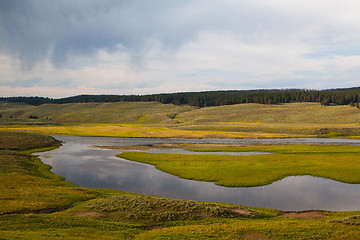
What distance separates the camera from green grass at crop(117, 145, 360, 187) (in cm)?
3900

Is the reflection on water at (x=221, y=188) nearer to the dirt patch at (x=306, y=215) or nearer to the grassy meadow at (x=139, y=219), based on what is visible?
the dirt patch at (x=306, y=215)

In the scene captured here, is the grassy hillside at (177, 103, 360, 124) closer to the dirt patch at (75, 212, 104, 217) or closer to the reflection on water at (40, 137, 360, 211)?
the reflection on water at (40, 137, 360, 211)

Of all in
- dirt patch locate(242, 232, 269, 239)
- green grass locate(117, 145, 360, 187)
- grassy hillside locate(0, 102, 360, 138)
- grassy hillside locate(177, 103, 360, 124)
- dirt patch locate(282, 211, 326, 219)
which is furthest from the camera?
grassy hillside locate(177, 103, 360, 124)

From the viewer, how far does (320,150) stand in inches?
2500

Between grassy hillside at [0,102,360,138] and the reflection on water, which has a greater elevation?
grassy hillside at [0,102,360,138]

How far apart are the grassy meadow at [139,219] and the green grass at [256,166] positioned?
12.3 metres

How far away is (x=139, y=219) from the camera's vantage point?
23.5 metres

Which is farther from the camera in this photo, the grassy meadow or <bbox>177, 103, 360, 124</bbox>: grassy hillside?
<bbox>177, 103, 360, 124</bbox>: grassy hillside

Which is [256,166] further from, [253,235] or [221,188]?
[253,235]

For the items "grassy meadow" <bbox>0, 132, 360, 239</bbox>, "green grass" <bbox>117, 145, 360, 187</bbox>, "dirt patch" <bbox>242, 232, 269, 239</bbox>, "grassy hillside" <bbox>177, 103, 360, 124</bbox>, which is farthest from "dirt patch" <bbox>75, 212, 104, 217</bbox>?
"grassy hillside" <bbox>177, 103, 360, 124</bbox>

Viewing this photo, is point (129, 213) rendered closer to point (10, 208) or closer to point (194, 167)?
point (10, 208)

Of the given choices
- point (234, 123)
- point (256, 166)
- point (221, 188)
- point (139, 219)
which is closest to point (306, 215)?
point (221, 188)

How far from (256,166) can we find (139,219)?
28.3 meters

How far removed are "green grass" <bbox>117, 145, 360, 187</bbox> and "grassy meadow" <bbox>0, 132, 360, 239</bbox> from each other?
40.5ft
